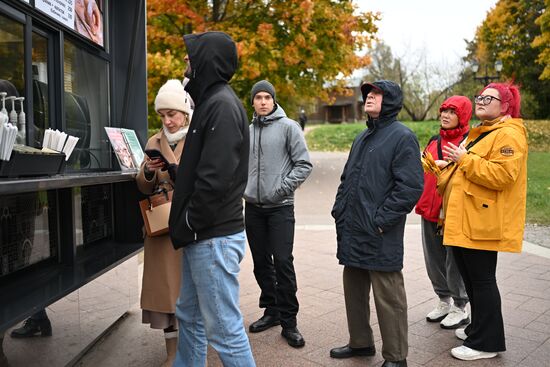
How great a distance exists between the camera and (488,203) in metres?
3.62

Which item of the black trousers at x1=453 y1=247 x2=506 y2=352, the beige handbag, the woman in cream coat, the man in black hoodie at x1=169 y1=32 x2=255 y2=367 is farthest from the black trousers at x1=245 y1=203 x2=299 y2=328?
the man in black hoodie at x1=169 y1=32 x2=255 y2=367

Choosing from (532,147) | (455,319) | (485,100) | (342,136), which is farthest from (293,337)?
(342,136)

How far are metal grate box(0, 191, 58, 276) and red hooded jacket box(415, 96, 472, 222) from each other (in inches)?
119

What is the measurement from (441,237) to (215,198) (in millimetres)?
2672

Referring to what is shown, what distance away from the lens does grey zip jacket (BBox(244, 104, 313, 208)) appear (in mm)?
4180

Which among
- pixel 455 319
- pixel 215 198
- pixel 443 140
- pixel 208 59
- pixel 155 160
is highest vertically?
pixel 208 59

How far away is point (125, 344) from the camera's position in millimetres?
4188

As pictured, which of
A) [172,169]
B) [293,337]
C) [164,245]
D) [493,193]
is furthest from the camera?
[293,337]

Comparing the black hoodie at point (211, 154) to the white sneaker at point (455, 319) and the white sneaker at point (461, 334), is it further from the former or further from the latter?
the white sneaker at point (455, 319)

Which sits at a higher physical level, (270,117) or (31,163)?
(270,117)

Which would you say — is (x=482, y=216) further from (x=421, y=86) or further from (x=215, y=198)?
(x=421, y=86)

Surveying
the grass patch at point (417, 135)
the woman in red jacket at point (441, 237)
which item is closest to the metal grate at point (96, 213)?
the woman in red jacket at point (441, 237)

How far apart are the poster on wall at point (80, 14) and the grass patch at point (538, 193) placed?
28.0ft

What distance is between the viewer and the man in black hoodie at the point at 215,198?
2512 millimetres
